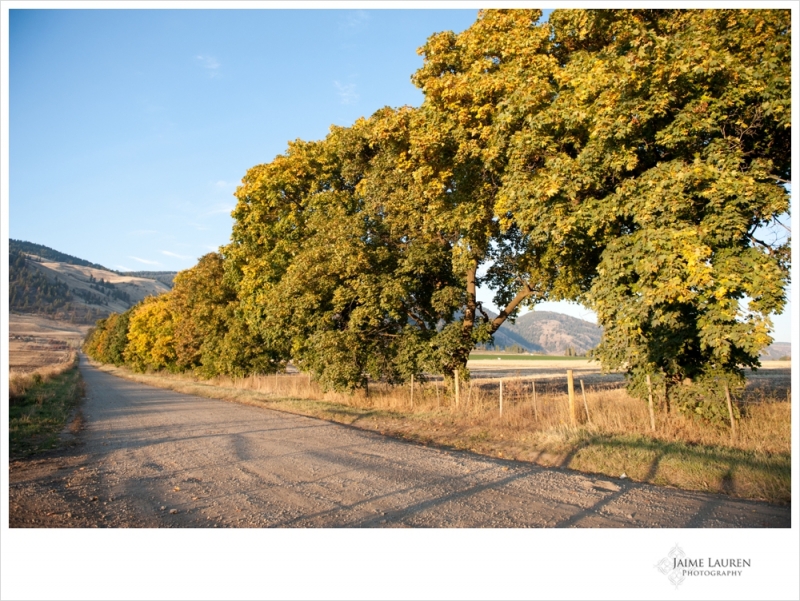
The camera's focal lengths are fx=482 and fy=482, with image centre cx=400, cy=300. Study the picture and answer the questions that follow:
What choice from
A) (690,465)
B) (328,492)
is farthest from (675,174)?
(328,492)

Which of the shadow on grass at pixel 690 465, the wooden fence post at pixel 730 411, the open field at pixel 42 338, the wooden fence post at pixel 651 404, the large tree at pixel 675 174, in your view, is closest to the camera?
the shadow on grass at pixel 690 465

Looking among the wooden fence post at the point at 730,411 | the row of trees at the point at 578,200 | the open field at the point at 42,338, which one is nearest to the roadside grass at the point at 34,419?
the row of trees at the point at 578,200

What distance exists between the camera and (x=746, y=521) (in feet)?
19.0

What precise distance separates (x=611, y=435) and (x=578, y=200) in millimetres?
5323

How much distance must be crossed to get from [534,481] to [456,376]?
8483mm

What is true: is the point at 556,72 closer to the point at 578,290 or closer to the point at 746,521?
the point at 578,290

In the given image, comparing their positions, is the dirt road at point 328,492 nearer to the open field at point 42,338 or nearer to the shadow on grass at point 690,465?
the shadow on grass at point 690,465

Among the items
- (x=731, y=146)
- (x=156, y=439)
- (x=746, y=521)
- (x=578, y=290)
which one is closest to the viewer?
(x=746, y=521)

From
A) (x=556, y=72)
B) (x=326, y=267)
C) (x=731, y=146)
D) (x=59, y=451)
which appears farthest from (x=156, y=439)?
(x=731, y=146)

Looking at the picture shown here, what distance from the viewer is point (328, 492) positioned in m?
6.98

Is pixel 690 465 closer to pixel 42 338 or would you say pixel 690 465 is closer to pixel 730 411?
pixel 730 411

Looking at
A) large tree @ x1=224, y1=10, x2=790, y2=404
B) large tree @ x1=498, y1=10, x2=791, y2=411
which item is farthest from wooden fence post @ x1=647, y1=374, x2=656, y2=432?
large tree @ x1=498, y1=10, x2=791, y2=411

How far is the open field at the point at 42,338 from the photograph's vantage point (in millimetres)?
61481

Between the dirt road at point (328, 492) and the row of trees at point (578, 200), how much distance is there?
12.5 feet
